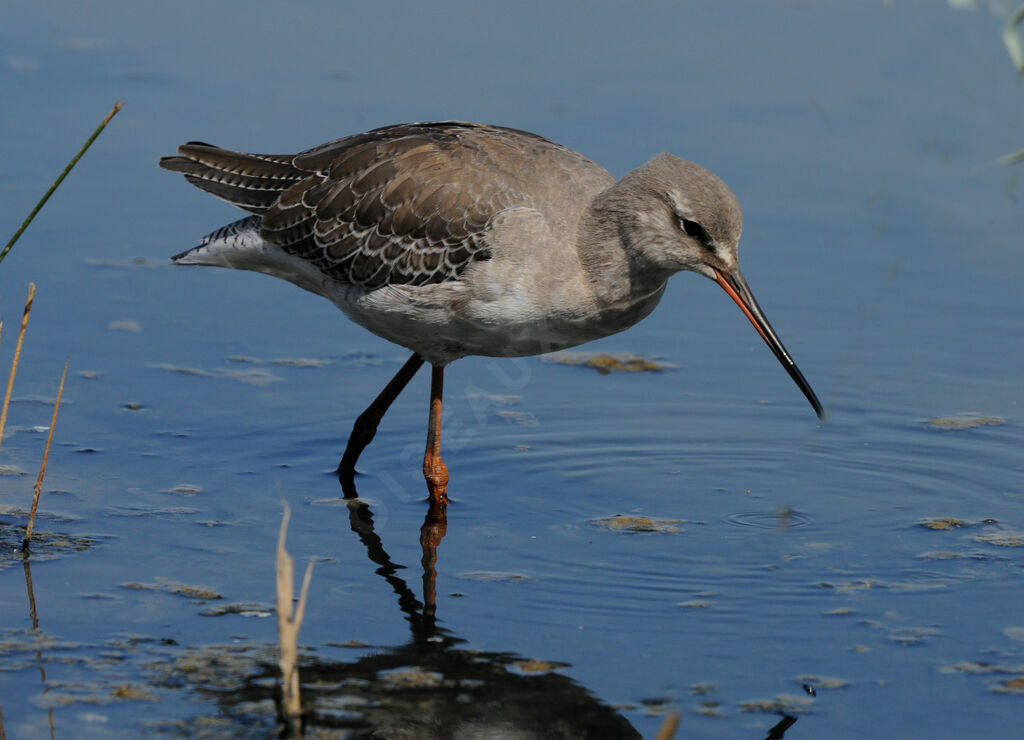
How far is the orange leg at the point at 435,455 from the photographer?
7.96m

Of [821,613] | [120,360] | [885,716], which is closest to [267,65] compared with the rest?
[120,360]

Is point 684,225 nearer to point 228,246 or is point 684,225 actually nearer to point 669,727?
point 228,246

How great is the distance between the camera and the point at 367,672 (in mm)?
6016

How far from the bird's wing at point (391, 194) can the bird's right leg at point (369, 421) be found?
25.2 inches

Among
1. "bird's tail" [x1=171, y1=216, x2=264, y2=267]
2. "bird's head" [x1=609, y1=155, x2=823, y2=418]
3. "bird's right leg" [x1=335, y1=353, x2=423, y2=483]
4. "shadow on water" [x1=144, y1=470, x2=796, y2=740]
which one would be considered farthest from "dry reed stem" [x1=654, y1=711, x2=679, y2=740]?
"bird's tail" [x1=171, y1=216, x2=264, y2=267]

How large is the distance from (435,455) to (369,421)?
22.2 inches

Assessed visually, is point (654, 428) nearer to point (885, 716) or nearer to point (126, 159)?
point (885, 716)

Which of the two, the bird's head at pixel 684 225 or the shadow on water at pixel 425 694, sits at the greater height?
the bird's head at pixel 684 225

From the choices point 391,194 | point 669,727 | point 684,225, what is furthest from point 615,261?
point 669,727

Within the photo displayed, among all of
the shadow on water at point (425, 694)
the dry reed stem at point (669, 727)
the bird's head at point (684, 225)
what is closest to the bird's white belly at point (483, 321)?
the bird's head at point (684, 225)

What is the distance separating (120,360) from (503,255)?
2808mm

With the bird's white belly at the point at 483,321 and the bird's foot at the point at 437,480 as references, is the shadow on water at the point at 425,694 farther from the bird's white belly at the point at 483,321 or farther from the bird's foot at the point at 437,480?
the bird's white belly at the point at 483,321

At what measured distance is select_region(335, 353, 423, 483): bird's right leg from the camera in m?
8.36

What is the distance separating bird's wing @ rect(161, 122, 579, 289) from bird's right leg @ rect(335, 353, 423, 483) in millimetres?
640
